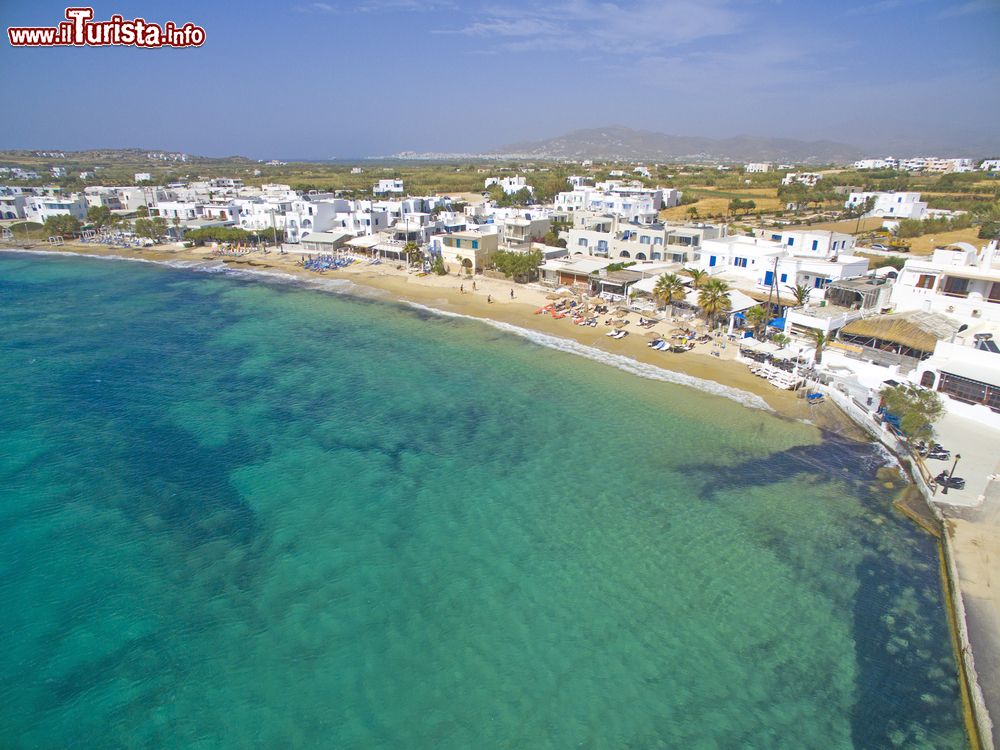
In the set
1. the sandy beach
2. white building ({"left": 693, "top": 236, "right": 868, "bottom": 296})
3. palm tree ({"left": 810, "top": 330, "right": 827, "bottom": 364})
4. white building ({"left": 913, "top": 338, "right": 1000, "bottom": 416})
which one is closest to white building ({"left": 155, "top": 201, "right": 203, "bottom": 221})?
the sandy beach

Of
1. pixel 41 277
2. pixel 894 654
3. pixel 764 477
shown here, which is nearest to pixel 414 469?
pixel 764 477

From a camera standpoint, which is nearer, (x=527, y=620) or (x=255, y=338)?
(x=527, y=620)

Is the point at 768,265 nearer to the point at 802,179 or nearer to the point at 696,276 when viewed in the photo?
the point at 696,276

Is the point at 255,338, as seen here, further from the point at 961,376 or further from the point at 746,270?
the point at 961,376

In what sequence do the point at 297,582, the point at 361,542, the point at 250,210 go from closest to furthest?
1. the point at 297,582
2. the point at 361,542
3. the point at 250,210

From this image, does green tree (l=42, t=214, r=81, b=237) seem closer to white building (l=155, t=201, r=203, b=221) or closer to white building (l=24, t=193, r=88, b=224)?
white building (l=24, t=193, r=88, b=224)

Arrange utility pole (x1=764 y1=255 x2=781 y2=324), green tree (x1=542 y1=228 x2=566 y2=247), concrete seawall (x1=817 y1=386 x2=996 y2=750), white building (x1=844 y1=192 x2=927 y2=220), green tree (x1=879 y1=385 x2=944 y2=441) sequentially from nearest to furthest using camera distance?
concrete seawall (x1=817 y1=386 x2=996 y2=750), green tree (x1=879 y1=385 x2=944 y2=441), utility pole (x1=764 y1=255 x2=781 y2=324), green tree (x1=542 y1=228 x2=566 y2=247), white building (x1=844 y1=192 x2=927 y2=220)

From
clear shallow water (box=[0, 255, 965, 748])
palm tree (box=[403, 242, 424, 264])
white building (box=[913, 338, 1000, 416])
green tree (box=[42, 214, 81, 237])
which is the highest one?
green tree (box=[42, 214, 81, 237])
